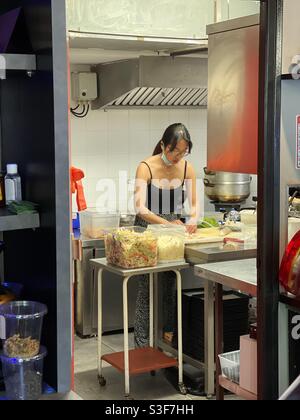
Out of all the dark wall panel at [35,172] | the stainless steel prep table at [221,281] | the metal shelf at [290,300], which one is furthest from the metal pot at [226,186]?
the dark wall panel at [35,172]

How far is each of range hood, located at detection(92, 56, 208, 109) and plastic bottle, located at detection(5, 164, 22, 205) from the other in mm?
3963

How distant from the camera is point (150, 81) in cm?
577

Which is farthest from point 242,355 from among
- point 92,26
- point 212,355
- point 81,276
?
point 81,276

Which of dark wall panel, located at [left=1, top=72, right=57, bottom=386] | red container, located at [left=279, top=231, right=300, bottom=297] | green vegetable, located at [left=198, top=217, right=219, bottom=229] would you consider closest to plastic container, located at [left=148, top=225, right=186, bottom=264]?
green vegetable, located at [left=198, top=217, right=219, bottom=229]

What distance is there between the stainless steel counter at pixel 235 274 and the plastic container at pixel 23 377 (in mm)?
1454

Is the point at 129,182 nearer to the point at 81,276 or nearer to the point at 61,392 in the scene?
the point at 81,276

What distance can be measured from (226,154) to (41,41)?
1.50m

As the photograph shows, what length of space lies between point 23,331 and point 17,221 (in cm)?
28

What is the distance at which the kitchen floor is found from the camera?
15.5 ft

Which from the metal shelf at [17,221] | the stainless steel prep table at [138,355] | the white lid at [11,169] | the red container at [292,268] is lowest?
the stainless steel prep table at [138,355]

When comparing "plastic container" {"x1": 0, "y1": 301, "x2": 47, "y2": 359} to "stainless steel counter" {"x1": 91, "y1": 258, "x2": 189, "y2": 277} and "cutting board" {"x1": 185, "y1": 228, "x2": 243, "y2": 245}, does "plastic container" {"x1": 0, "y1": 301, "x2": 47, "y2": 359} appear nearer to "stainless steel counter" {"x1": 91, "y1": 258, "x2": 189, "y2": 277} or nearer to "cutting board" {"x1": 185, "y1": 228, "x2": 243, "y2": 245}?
"stainless steel counter" {"x1": 91, "y1": 258, "x2": 189, "y2": 277}

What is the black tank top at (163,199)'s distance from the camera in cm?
546

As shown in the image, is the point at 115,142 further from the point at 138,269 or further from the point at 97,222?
the point at 138,269

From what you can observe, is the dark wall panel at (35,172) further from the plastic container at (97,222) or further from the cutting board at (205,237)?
the plastic container at (97,222)
